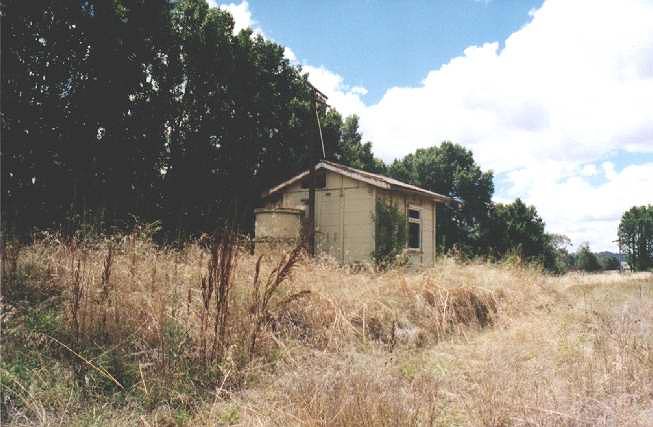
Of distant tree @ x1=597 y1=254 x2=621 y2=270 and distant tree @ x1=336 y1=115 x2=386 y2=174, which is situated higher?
distant tree @ x1=336 y1=115 x2=386 y2=174

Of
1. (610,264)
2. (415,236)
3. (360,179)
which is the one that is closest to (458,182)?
(415,236)

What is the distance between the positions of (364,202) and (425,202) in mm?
3415

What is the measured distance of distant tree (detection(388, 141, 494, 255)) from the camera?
33375 millimetres

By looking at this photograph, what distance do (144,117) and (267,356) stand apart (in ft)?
40.5

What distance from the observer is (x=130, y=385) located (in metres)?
3.72

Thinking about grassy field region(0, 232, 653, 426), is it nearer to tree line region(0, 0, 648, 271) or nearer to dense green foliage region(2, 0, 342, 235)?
tree line region(0, 0, 648, 271)

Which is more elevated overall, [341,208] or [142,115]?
[142,115]

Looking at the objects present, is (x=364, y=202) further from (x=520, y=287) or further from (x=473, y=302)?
(x=473, y=302)

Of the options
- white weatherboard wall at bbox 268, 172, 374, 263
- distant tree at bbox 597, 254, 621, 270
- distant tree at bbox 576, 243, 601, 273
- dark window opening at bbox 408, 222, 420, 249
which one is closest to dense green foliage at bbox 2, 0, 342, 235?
white weatherboard wall at bbox 268, 172, 374, 263

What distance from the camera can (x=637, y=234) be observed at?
192 feet

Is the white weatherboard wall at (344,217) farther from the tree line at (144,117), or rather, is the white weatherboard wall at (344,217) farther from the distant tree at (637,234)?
the distant tree at (637,234)

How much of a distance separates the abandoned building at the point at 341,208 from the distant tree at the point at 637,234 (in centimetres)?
4665

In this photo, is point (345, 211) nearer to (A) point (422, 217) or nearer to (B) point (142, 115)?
(A) point (422, 217)

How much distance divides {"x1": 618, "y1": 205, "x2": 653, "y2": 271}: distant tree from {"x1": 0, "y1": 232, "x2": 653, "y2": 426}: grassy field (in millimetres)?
53901
